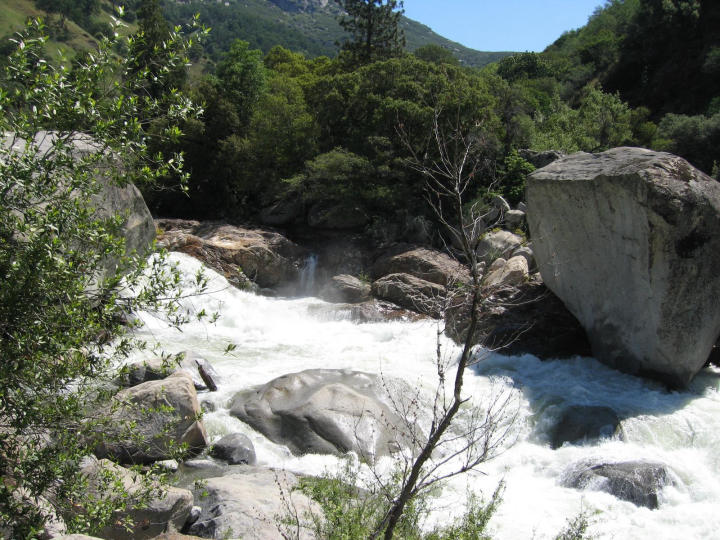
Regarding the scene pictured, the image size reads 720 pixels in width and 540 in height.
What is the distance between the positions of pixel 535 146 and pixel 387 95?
24.6 feet

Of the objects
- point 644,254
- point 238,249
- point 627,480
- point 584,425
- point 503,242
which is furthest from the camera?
point 238,249

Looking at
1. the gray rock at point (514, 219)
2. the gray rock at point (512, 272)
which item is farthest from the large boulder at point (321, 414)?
the gray rock at point (514, 219)

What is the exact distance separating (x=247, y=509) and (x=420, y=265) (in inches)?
498

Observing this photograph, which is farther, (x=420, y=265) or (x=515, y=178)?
(x=515, y=178)

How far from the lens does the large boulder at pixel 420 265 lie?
1777 cm

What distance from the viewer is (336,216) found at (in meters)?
21.7

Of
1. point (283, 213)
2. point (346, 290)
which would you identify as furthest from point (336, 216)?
point (346, 290)

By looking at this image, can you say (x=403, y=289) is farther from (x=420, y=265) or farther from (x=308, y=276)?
(x=308, y=276)

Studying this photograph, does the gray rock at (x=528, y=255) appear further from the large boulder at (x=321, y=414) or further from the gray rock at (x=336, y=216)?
the large boulder at (x=321, y=414)

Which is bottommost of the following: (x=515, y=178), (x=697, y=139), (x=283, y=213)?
(x=283, y=213)

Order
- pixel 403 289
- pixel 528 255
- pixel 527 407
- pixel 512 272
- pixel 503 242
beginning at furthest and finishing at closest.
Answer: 1. pixel 503 242
2. pixel 528 255
3. pixel 403 289
4. pixel 512 272
5. pixel 527 407

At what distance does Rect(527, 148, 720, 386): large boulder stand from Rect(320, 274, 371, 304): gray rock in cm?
635

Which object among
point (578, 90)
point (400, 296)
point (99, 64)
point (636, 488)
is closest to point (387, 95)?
point (400, 296)

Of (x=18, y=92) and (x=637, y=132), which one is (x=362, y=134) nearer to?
(x=637, y=132)
